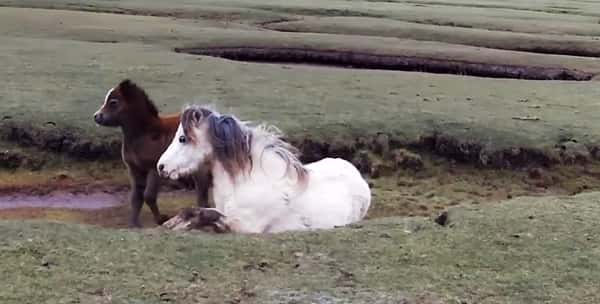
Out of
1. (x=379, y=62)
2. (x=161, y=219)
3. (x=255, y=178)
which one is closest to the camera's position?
(x=255, y=178)

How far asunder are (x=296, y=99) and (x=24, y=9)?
16294mm

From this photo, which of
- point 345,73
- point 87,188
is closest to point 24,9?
point 345,73

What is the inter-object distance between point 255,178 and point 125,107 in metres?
2.22

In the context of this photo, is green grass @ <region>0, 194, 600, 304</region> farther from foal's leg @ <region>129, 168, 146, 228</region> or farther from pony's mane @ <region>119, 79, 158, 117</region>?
pony's mane @ <region>119, 79, 158, 117</region>

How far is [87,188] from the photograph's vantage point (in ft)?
32.0

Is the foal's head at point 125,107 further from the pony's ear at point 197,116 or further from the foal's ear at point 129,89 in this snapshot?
the pony's ear at point 197,116

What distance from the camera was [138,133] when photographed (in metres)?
8.76

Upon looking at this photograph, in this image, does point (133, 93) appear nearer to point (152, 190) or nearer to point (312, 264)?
point (152, 190)

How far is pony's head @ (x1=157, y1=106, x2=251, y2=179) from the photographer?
7.35 meters

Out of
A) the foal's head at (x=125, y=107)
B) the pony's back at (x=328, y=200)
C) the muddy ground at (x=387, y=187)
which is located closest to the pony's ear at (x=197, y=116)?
the pony's back at (x=328, y=200)

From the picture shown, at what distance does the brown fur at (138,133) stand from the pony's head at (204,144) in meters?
1.18

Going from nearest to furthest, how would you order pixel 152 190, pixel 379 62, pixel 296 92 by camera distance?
pixel 152 190 → pixel 296 92 → pixel 379 62

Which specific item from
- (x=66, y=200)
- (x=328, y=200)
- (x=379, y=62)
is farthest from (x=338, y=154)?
(x=379, y=62)

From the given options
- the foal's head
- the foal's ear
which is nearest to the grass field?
the foal's head
